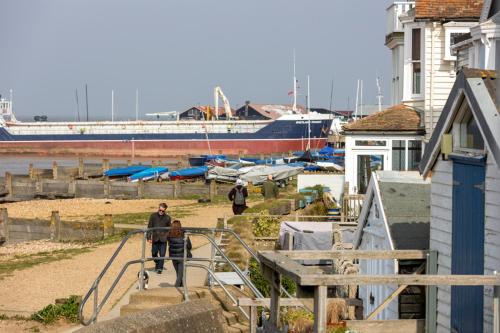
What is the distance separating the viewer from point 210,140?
10838 cm

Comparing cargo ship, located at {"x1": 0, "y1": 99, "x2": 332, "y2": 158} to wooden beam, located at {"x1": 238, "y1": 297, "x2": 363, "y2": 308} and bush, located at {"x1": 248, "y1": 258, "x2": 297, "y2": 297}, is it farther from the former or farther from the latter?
wooden beam, located at {"x1": 238, "y1": 297, "x2": 363, "y2": 308}

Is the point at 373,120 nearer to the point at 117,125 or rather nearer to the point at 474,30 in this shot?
the point at 474,30

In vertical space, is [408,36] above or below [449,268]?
above

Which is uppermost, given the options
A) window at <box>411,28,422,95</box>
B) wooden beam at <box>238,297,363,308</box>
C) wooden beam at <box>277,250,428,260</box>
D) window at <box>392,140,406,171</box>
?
window at <box>411,28,422,95</box>

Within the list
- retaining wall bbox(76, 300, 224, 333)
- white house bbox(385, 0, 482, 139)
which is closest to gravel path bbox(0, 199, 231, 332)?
white house bbox(385, 0, 482, 139)

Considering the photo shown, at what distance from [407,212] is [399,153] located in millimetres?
13325

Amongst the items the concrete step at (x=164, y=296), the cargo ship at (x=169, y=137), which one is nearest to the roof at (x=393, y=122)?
the concrete step at (x=164, y=296)

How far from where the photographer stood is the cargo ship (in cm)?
10600

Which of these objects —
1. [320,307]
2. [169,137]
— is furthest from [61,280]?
[169,137]

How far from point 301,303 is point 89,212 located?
37.5 metres

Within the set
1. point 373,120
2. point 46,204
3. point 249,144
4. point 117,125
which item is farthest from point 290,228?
point 117,125

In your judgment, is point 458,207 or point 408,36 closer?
point 458,207

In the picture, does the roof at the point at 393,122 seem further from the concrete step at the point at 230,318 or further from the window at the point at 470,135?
the window at the point at 470,135

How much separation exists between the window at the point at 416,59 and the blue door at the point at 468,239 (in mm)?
16590
